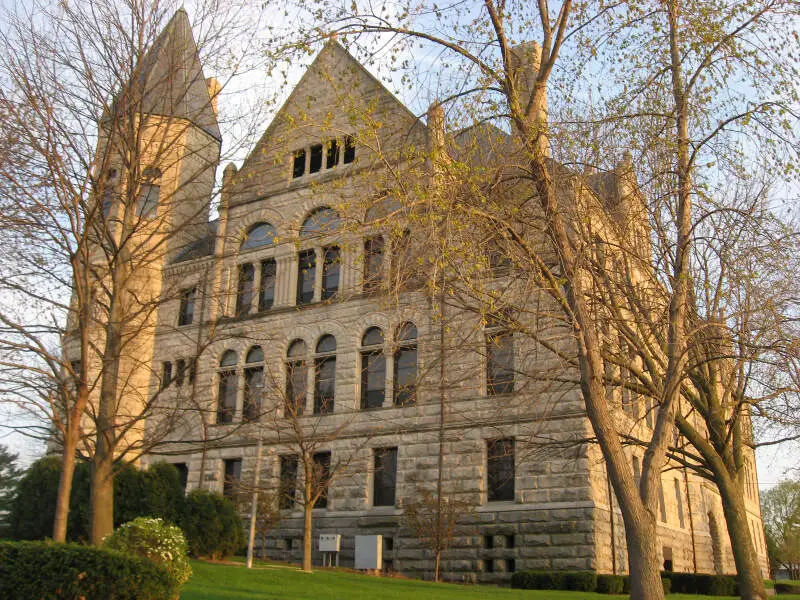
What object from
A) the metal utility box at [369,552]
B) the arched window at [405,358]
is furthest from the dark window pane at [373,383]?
the metal utility box at [369,552]

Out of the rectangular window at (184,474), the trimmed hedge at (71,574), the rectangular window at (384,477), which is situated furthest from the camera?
the rectangular window at (184,474)

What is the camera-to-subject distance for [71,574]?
10.7 m

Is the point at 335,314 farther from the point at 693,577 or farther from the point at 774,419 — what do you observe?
the point at 774,419

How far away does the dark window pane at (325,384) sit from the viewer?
28.0 meters

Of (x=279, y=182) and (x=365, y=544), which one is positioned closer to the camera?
(x=365, y=544)

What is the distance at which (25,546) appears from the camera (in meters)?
11.2

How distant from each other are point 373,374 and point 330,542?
5.95 meters

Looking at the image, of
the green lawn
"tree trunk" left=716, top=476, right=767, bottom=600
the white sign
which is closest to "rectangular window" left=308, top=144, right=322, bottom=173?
the white sign

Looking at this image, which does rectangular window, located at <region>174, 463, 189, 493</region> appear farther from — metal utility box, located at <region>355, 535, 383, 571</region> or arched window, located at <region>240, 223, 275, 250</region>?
metal utility box, located at <region>355, 535, 383, 571</region>

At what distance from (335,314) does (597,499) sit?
11352 mm

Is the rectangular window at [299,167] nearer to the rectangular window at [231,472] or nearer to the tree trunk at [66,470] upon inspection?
the rectangular window at [231,472]

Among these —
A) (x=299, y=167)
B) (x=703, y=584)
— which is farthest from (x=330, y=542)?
(x=299, y=167)

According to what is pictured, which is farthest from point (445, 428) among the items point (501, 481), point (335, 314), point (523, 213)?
point (523, 213)

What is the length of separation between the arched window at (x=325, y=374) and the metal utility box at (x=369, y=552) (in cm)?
554
